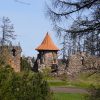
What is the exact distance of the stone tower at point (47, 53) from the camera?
61006 millimetres

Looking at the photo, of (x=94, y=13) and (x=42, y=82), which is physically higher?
(x=94, y=13)

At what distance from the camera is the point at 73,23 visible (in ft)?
32.9

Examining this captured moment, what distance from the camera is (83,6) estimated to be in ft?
31.2

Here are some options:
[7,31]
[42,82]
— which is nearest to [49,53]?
[7,31]

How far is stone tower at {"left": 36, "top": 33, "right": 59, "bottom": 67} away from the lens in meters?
61.0

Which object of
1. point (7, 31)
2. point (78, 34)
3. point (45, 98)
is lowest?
point (45, 98)

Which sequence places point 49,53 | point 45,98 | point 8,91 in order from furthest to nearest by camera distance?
point 49,53 → point 45,98 → point 8,91

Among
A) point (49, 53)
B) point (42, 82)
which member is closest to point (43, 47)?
point (49, 53)

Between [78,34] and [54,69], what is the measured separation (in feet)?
144

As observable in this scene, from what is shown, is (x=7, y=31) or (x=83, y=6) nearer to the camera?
(x=83, y=6)

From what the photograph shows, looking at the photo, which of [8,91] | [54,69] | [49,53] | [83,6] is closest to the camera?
[83,6]

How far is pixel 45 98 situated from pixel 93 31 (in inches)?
135

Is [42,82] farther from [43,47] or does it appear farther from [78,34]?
[43,47]

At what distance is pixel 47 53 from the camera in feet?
210
